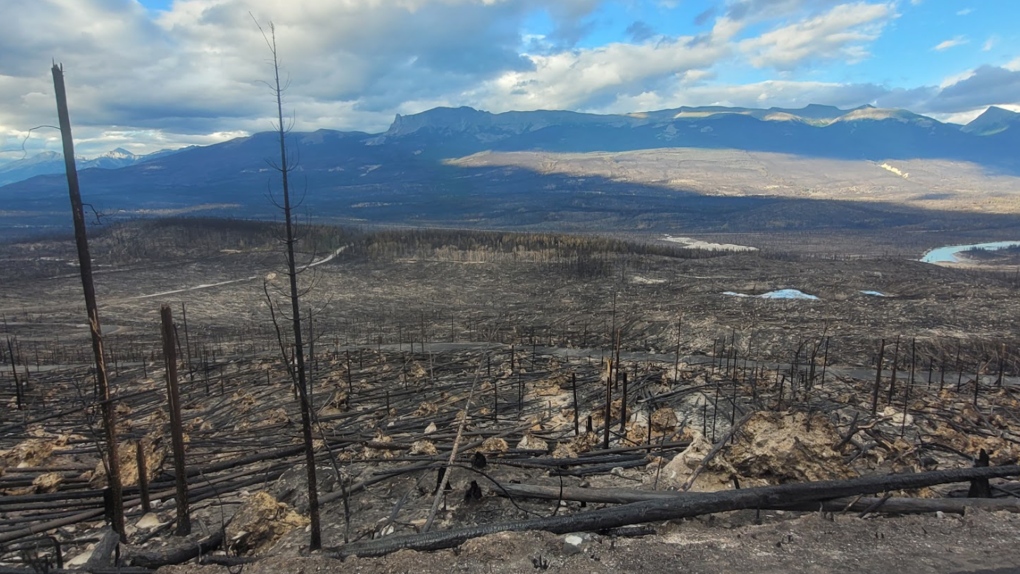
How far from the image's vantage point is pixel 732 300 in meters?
31.6

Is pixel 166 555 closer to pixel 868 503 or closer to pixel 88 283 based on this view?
pixel 88 283

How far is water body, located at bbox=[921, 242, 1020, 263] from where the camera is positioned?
52.4 metres

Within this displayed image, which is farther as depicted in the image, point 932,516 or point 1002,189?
point 1002,189

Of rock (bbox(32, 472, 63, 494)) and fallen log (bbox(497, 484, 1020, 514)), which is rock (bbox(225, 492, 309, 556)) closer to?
fallen log (bbox(497, 484, 1020, 514))

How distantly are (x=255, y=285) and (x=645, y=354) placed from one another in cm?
3159

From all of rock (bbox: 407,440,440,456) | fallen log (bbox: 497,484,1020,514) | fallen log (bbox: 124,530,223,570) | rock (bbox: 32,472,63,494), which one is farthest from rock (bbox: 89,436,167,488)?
fallen log (bbox: 497,484,1020,514)

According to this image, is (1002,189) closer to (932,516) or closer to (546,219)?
(546,219)

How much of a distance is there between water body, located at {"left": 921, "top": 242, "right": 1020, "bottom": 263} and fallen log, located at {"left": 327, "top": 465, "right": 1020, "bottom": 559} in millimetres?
56006

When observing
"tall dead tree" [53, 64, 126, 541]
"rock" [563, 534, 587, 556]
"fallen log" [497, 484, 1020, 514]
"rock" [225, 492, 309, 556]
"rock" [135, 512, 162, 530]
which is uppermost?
"tall dead tree" [53, 64, 126, 541]

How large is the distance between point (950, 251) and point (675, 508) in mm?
74017

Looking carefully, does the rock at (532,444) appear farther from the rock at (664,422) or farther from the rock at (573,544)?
the rock at (573,544)

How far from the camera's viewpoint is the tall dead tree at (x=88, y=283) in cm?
486

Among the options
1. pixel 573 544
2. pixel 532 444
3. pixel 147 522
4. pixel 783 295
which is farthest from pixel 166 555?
pixel 783 295

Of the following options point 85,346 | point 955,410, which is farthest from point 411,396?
point 85,346
